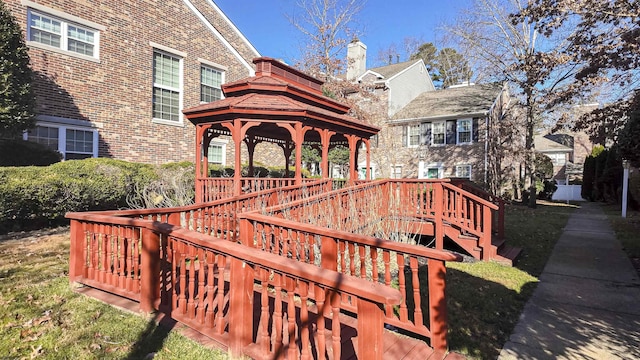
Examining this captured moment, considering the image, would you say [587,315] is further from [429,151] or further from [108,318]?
[429,151]

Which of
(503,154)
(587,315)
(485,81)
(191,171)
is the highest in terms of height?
(485,81)

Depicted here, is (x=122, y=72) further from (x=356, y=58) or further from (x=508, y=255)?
(x=356, y=58)

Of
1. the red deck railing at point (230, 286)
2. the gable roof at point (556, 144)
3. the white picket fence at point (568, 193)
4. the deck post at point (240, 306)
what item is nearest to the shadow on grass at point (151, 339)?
the red deck railing at point (230, 286)

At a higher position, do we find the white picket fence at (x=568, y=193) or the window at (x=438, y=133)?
the window at (x=438, y=133)

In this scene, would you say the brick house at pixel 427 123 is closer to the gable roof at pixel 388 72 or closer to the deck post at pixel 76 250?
the gable roof at pixel 388 72

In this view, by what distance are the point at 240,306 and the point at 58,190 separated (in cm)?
737

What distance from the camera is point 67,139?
35.4 ft

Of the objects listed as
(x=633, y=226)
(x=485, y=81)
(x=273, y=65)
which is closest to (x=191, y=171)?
(x=273, y=65)

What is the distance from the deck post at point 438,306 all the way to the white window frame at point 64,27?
41.4ft

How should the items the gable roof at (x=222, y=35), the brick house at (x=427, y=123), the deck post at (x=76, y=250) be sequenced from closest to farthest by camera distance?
1. the deck post at (x=76, y=250)
2. the gable roof at (x=222, y=35)
3. the brick house at (x=427, y=123)

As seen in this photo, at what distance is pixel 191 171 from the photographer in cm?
1212

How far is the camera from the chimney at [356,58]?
2447cm

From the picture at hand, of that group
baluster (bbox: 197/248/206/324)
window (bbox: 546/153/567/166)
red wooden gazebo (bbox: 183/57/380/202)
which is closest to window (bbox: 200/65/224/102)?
red wooden gazebo (bbox: 183/57/380/202)

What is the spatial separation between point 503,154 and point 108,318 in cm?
2233
